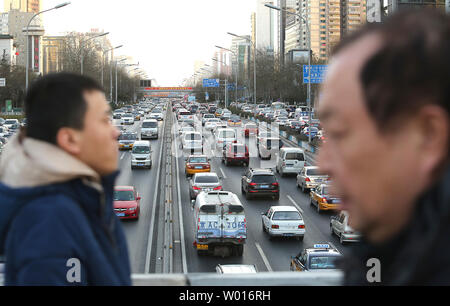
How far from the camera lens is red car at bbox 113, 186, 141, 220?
23.1m

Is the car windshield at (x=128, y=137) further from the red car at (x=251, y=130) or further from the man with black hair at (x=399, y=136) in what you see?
the man with black hair at (x=399, y=136)

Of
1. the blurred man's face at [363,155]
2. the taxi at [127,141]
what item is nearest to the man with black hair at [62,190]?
the blurred man's face at [363,155]

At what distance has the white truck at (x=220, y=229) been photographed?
18.5 metres

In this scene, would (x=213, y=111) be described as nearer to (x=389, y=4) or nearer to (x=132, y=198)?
(x=389, y=4)

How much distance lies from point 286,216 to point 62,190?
1939 centimetres

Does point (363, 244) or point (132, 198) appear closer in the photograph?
point (363, 244)

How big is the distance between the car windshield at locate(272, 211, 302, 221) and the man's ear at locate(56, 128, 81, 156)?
1912 cm

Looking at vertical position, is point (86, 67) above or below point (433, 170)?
above

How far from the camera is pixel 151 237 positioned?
20.7m

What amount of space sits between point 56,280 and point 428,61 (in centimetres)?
128

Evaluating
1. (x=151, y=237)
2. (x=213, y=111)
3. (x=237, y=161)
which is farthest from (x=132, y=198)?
(x=213, y=111)

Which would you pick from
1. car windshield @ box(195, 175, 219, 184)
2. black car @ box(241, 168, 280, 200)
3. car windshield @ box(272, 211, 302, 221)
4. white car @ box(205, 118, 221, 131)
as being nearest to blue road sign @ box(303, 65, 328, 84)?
black car @ box(241, 168, 280, 200)

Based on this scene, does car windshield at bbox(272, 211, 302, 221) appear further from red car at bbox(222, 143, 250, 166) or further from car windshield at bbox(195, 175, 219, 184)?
red car at bbox(222, 143, 250, 166)

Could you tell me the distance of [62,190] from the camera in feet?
6.00
